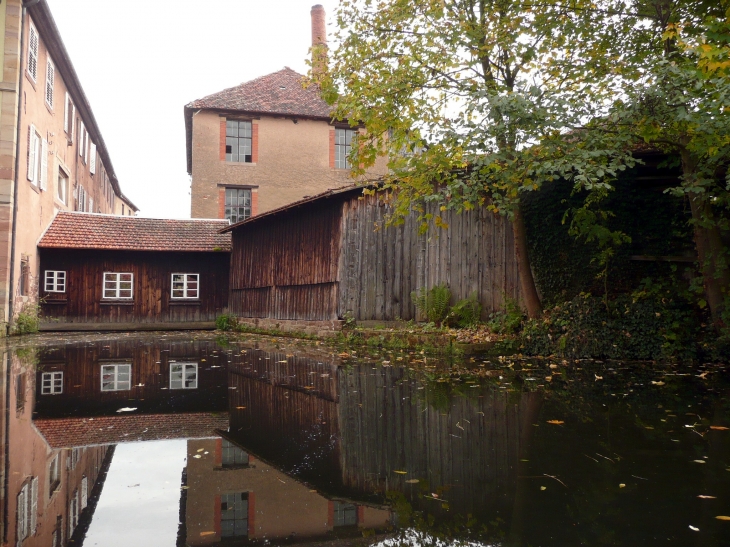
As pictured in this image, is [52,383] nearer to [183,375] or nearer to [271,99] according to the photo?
[183,375]

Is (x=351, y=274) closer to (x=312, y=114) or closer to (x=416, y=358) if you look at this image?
(x=416, y=358)

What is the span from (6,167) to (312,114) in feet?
46.3

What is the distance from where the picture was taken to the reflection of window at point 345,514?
124 inches

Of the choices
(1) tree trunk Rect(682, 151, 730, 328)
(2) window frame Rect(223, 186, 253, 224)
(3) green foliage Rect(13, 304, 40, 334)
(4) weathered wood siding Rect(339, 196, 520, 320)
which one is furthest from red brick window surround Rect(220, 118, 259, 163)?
(1) tree trunk Rect(682, 151, 730, 328)

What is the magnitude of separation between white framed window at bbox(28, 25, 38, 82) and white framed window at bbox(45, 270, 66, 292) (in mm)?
7578

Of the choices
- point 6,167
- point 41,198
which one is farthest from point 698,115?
point 41,198

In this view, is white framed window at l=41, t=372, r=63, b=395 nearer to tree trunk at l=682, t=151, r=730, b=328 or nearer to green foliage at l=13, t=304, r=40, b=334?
tree trunk at l=682, t=151, r=730, b=328

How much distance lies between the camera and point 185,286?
25.0 meters

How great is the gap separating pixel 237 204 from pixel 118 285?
6441 millimetres

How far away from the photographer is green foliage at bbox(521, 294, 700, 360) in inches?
394

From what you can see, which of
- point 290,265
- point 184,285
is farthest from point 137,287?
point 290,265

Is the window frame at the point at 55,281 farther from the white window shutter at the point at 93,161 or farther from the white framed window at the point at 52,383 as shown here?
the white framed window at the point at 52,383

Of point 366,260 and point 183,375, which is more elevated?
point 366,260

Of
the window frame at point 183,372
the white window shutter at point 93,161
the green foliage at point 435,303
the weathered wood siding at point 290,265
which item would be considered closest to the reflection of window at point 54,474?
the window frame at point 183,372
